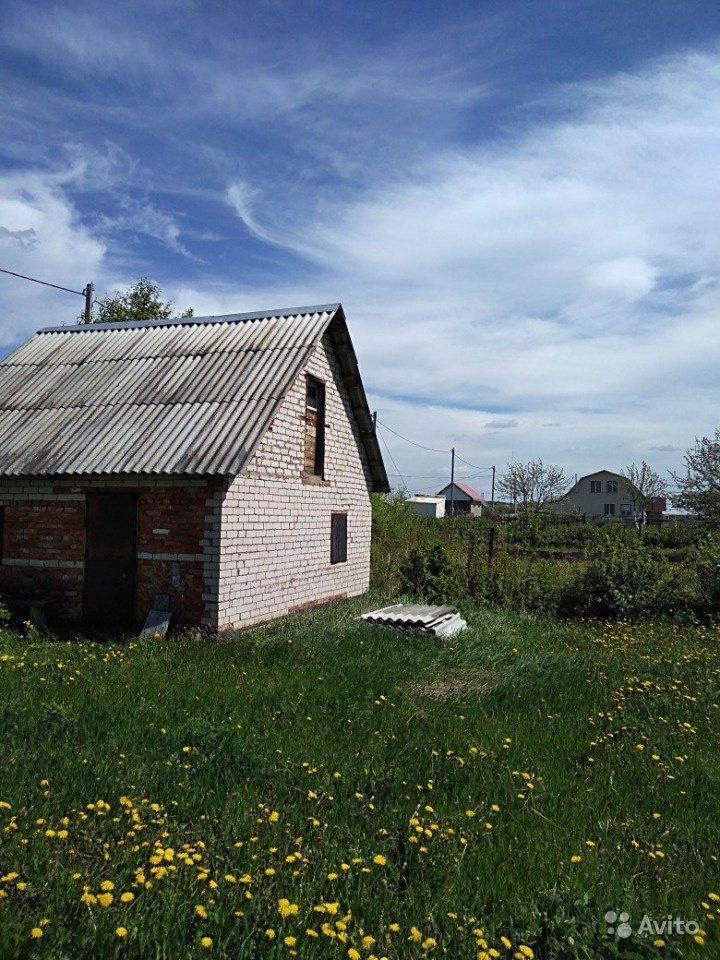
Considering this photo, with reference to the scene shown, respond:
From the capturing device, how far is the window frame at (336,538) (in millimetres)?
13625

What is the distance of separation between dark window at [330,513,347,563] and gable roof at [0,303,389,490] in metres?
2.14

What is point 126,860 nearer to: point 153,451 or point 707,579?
point 153,451

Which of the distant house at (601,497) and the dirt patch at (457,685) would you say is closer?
the dirt patch at (457,685)

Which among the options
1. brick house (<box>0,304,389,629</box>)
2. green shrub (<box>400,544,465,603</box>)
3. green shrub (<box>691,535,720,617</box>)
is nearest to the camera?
brick house (<box>0,304,389,629</box>)

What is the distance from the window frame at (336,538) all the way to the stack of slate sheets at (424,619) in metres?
2.55

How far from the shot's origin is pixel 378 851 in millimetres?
3973

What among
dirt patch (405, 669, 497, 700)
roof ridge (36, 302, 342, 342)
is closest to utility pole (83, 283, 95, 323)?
roof ridge (36, 302, 342, 342)

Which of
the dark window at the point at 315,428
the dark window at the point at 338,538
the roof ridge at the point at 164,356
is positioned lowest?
the dark window at the point at 338,538

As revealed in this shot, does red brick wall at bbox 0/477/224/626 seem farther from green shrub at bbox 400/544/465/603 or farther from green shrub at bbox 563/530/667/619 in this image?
green shrub at bbox 563/530/667/619

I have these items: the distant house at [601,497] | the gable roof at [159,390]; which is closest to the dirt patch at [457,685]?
the gable roof at [159,390]

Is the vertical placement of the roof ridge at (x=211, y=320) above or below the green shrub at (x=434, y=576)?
above

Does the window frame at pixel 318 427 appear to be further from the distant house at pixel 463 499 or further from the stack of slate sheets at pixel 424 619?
the distant house at pixel 463 499

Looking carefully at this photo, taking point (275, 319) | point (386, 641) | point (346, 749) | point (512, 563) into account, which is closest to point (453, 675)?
point (386, 641)

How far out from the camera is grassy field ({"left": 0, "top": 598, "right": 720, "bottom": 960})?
3.15 m
